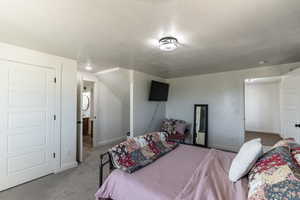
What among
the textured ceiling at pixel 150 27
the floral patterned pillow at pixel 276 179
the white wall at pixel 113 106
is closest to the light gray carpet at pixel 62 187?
the white wall at pixel 113 106

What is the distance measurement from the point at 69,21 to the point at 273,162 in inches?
96.6

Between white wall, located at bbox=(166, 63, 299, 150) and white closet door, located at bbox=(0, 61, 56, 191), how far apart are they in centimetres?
383

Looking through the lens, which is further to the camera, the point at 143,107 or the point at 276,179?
the point at 143,107

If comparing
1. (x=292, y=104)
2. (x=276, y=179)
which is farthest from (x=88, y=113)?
(x=292, y=104)

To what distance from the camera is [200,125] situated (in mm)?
4523

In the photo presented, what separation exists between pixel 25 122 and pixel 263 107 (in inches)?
329

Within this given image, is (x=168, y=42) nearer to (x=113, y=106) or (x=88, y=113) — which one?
(x=113, y=106)

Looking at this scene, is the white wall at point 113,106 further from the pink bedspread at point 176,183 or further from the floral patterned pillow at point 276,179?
the floral patterned pillow at point 276,179

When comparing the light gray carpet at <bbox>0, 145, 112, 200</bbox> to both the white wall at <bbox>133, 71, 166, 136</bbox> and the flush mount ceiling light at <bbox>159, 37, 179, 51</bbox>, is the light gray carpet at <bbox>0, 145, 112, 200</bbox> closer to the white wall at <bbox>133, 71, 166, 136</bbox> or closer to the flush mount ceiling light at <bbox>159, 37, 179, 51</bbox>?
the white wall at <bbox>133, 71, 166, 136</bbox>

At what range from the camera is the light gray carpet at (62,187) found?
6.78 feet

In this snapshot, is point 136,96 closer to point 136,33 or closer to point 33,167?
point 136,33

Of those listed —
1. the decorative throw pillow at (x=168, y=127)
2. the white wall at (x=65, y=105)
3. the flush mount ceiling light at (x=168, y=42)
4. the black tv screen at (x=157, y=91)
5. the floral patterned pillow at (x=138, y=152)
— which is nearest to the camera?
the floral patterned pillow at (x=138, y=152)

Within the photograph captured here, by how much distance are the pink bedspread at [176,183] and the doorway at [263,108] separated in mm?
5697

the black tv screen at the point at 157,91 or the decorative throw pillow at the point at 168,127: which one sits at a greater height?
the black tv screen at the point at 157,91
